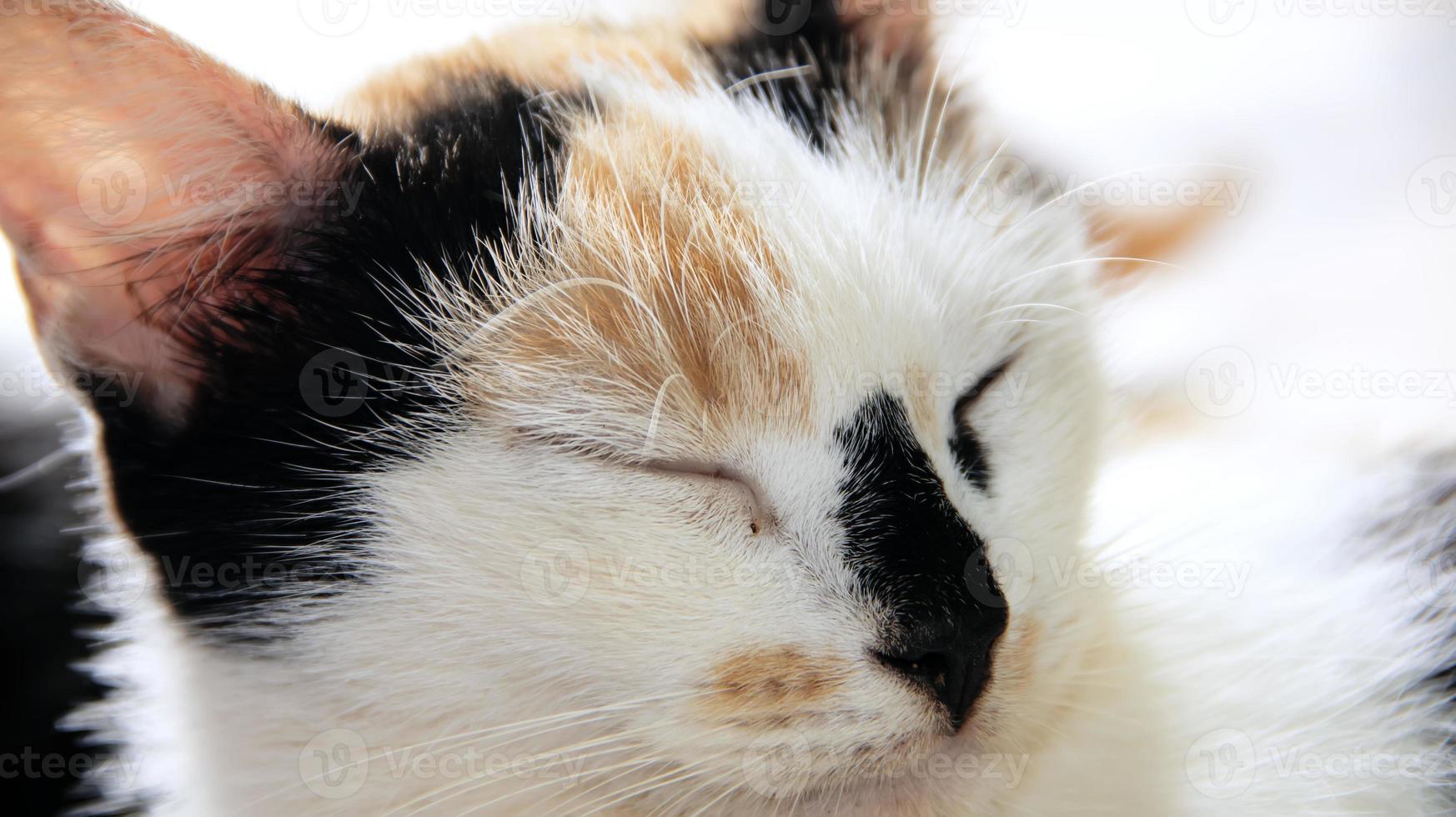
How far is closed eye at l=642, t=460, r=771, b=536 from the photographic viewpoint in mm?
582

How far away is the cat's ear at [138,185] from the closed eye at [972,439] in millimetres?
469

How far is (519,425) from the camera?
57 centimetres

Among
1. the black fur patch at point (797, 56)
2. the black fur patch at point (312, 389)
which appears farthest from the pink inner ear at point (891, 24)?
the black fur patch at point (312, 389)

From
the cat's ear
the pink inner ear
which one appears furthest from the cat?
the pink inner ear

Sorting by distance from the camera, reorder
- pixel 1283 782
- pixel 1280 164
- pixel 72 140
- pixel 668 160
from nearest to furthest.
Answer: pixel 72 140, pixel 668 160, pixel 1283 782, pixel 1280 164

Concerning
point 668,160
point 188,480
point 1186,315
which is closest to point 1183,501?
point 1186,315

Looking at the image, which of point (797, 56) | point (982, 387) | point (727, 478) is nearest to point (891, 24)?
point (797, 56)

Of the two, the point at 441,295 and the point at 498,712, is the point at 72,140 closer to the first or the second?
the point at 441,295

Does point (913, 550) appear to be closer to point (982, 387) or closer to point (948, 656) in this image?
point (948, 656)

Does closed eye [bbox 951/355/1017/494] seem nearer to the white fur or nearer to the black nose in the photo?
the white fur

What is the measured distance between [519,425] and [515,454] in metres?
0.02

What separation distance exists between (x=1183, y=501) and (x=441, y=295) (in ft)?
2.45

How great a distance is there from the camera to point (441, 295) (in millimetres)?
593

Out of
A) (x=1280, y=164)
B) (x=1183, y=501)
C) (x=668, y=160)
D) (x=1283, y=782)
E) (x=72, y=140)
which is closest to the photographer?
(x=72, y=140)
